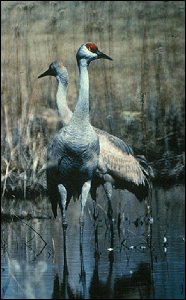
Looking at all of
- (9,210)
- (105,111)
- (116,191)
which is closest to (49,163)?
(9,210)

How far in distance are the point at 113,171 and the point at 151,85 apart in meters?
6.14

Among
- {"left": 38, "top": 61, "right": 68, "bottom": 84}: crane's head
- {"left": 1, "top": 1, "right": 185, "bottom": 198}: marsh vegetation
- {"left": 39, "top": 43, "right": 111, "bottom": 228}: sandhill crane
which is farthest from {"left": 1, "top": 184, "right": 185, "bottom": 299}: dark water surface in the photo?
{"left": 1, "top": 1, "right": 185, "bottom": 198}: marsh vegetation

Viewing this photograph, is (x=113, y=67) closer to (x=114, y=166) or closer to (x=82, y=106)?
(x=114, y=166)

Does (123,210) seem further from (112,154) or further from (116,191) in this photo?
(116,191)

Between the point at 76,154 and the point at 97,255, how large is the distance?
109 centimetres

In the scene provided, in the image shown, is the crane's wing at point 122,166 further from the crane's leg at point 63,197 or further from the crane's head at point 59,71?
the crane's leg at point 63,197

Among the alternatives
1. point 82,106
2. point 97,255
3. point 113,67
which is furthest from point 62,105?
point 113,67

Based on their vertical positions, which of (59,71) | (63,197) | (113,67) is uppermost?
(113,67)

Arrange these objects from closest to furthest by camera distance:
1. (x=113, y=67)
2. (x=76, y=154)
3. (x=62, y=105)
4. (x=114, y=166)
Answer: (x=76, y=154), (x=62, y=105), (x=114, y=166), (x=113, y=67)

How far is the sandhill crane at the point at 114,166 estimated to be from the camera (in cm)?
1213

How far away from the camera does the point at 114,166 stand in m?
12.7

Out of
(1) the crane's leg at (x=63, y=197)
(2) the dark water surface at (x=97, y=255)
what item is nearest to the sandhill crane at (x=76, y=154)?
(1) the crane's leg at (x=63, y=197)

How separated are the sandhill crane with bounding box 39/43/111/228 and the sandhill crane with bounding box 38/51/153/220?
0.75m

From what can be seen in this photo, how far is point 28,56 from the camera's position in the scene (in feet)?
59.8
